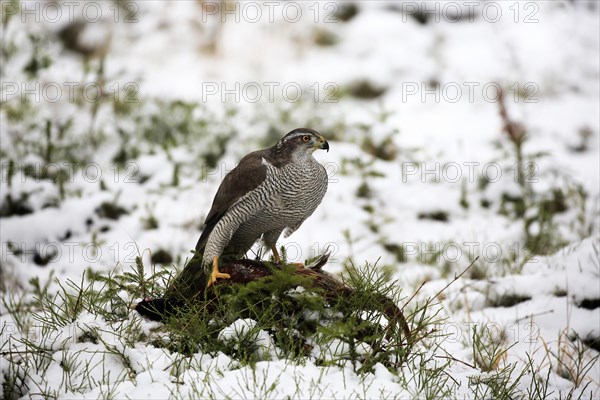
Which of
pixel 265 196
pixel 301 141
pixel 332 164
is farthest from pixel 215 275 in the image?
pixel 332 164

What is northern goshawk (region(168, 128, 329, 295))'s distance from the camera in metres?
3.73

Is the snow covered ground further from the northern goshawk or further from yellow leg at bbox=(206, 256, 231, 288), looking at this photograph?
the northern goshawk

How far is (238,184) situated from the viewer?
3832 millimetres

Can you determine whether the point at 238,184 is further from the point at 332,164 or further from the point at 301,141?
the point at 332,164

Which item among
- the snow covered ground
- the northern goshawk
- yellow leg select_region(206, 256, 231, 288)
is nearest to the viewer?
the snow covered ground

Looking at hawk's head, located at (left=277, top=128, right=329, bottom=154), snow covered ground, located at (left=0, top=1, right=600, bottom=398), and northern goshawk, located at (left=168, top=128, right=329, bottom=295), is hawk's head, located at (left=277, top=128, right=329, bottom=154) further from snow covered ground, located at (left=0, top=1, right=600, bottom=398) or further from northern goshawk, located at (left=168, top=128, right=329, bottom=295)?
snow covered ground, located at (left=0, top=1, right=600, bottom=398)

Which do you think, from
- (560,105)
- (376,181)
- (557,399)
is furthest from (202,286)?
(560,105)

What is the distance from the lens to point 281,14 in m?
9.73

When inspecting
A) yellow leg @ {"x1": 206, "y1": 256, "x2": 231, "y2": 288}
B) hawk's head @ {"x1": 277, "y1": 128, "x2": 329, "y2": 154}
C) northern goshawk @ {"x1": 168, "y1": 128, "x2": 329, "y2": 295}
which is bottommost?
yellow leg @ {"x1": 206, "y1": 256, "x2": 231, "y2": 288}

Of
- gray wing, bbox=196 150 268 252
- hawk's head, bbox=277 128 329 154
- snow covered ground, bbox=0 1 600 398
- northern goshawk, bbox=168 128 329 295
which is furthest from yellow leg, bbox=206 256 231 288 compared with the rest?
hawk's head, bbox=277 128 329 154

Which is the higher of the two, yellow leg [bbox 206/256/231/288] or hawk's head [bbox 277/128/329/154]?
hawk's head [bbox 277/128/329/154]

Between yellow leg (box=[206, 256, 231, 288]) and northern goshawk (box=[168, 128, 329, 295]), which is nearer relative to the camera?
yellow leg (box=[206, 256, 231, 288])

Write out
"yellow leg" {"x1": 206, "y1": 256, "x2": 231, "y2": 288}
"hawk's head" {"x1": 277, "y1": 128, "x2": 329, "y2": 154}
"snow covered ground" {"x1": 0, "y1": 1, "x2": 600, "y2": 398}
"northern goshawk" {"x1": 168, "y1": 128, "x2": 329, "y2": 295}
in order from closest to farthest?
"snow covered ground" {"x1": 0, "y1": 1, "x2": 600, "y2": 398} < "yellow leg" {"x1": 206, "y1": 256, "x2": 231, "y2": 288} < "northern goshawk" {"x1": 168, "y1": 128, "x2": 329, "y2": 295} < "hawk's head" {"x1": 277, "y1": 128, "x2": 329, "y2": 154}

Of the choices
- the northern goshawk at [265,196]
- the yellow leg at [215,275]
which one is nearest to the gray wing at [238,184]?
the northern goshawk at [265,196]
